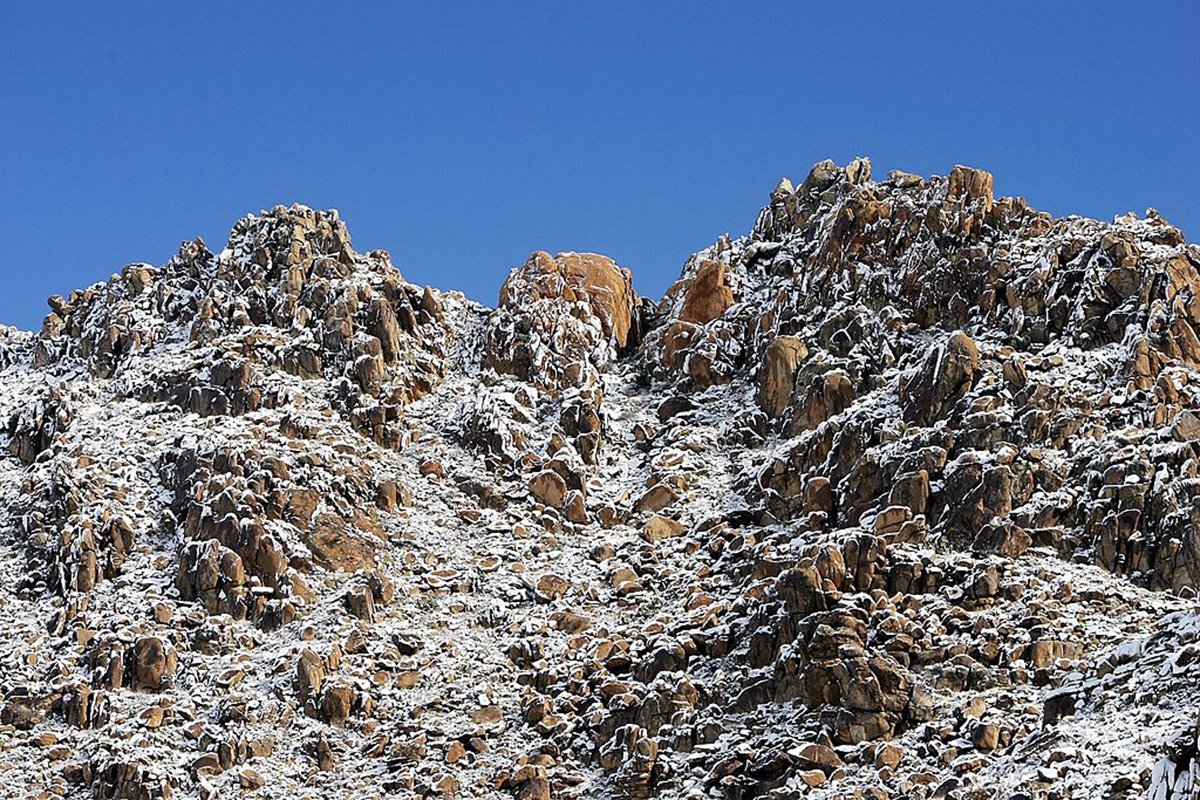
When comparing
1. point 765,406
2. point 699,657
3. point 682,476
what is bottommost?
point 699,657

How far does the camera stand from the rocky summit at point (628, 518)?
1694 inches

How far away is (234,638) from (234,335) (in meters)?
19.8

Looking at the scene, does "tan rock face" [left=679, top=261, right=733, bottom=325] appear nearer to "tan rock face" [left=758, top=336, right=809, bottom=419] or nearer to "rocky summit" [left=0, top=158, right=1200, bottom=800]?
"rocky summit" [left=0, top=158, right=1200, bottom=800]

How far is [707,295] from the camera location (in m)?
69.9

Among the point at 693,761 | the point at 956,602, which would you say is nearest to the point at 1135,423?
the point at 956,602

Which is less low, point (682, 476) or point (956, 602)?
point (682, 476)

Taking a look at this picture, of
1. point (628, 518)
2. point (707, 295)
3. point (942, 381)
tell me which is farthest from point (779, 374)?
point (628, 518)

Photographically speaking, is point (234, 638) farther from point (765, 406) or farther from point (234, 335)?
point (765, 406)

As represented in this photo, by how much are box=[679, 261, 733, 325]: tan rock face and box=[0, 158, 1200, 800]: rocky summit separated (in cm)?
20

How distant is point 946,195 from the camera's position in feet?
216

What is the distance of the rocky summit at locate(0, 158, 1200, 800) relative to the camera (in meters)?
43.0

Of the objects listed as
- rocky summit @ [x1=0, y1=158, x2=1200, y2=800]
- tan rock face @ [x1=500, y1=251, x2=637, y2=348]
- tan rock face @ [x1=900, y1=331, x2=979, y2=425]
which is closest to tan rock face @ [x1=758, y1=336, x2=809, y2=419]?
rocky summit @ [x1=0, y1=158, x2=1200, y2=800]

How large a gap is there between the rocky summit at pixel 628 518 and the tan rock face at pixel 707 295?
0.20 metres

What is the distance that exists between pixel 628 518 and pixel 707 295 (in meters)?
16.4
